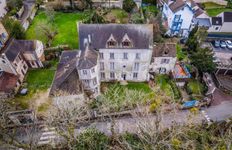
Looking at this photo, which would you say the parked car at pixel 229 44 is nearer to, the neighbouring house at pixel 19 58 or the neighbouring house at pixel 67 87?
the neighbouring house at pixel 67 87

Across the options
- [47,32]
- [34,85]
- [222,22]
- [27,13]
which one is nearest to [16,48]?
[34,85]

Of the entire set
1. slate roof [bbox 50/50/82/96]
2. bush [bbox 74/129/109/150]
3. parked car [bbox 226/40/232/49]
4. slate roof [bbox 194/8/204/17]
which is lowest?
bush [bbox 74/129/109/150]

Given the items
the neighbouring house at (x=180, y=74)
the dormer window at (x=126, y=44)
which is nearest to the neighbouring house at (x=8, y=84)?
the dormer window at (x=126, y=44)

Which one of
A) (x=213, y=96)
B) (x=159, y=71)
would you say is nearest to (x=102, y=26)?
(x=159, y=71)

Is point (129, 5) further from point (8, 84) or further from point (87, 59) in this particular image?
point (8, 84)

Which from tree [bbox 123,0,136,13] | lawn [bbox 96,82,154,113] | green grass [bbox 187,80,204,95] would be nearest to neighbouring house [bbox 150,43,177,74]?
lawn [bbox 96,82,154,113]

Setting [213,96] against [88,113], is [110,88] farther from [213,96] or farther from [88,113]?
[213,96]

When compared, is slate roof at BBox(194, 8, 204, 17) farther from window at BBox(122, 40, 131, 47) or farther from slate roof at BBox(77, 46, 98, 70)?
slate roof at BBox(77, 46, 98, 70)
